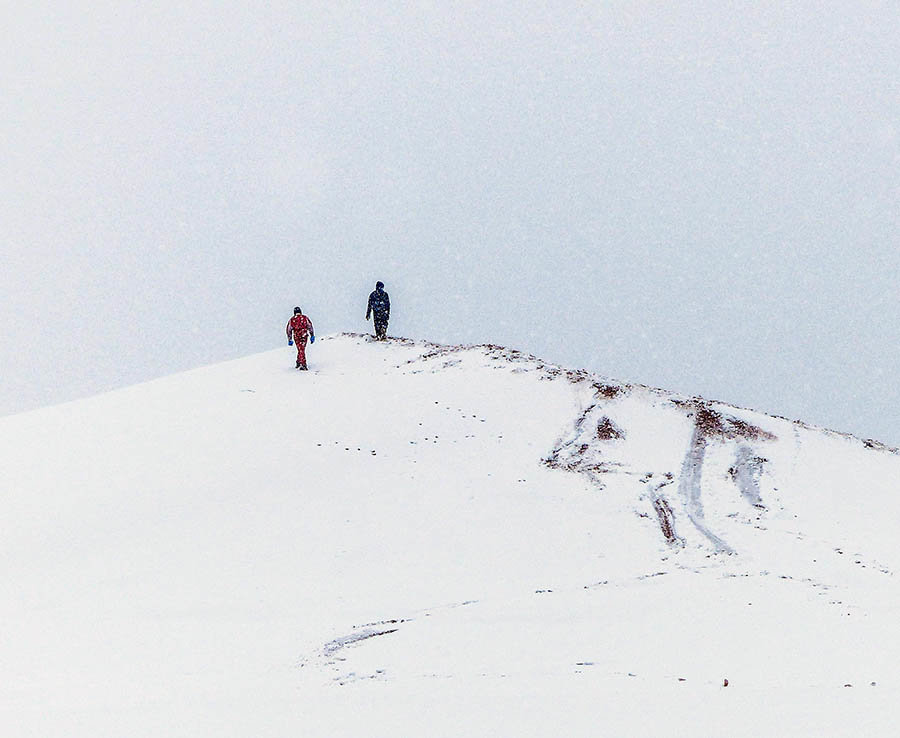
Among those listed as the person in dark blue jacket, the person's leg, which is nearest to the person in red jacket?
the person's leg

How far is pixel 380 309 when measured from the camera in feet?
75.5

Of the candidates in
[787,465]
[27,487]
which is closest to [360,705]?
[27,487]

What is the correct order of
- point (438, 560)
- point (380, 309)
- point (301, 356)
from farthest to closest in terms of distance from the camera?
point (380, 309) < point (301, 356) < point (438, 560)

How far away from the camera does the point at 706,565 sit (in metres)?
11.1

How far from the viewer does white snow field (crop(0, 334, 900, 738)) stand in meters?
5.25

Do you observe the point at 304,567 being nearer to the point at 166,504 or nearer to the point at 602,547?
the point at 166,504

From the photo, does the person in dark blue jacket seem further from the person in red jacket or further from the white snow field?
the person in red jacket

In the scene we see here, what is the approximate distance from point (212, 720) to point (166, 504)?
843 centimetres

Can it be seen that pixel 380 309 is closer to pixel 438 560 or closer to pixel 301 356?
pixel 301 356

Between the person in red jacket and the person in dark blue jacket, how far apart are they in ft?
10.0

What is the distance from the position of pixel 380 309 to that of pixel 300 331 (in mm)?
3552

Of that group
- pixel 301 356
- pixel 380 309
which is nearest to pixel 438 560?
pixel 301 356

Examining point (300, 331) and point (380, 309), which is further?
point (380, 309)

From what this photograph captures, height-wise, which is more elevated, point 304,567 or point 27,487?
point 27,487
